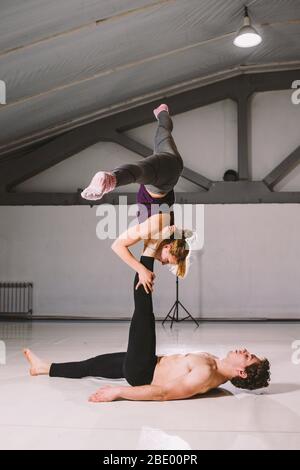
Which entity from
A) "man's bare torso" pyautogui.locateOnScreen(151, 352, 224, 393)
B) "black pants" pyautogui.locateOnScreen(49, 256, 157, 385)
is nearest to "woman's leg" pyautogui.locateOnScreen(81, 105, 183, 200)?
"black pants" pyautogui.locateOnScreen(49, 256, 157, 385)

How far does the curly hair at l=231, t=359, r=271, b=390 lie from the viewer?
9.68 ft

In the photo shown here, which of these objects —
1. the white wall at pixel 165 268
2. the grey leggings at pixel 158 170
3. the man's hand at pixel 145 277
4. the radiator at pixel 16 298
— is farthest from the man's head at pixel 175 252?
the radiator at pixel 16 298

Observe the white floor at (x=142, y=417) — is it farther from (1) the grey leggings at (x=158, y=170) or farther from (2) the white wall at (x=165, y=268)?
(2) the white wall at (x=165, y=268)

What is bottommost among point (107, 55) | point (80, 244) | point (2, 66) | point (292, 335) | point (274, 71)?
point (292, 335)

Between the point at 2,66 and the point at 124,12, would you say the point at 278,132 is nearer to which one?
the point at 124,12

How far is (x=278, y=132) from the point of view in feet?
29.3

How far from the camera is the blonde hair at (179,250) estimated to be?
10.0 feet

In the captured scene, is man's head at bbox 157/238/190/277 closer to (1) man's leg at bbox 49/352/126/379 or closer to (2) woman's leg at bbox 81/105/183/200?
(2) woman's leg at bbox 81/105/183/200

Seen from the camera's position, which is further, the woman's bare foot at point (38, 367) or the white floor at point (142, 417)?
the woman's bare foot at point (38, 367)

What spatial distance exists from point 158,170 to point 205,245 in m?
6.41

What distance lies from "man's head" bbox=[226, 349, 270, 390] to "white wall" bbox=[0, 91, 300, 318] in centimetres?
565

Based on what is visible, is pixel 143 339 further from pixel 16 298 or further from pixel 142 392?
pixel 16 298
